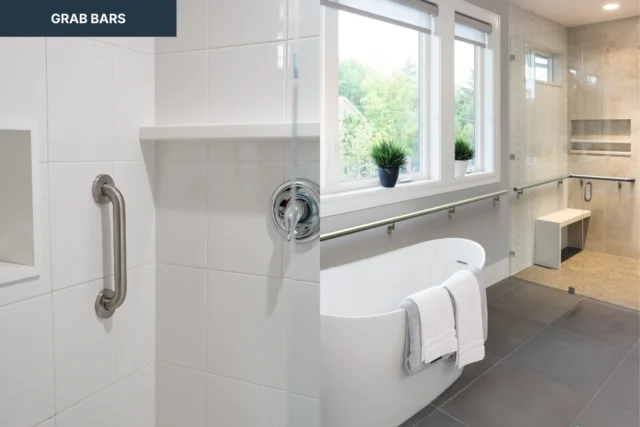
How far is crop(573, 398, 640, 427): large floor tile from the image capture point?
34.2 inches

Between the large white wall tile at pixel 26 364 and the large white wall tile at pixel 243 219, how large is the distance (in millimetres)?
413

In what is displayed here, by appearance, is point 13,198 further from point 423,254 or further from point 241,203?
point 423,254

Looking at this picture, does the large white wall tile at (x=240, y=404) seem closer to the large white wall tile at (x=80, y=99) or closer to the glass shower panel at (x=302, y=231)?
the glass shower panel at (x=302, y=231)

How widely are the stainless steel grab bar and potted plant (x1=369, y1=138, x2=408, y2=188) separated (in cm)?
63

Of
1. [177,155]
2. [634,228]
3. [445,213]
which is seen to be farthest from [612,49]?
[177,155]

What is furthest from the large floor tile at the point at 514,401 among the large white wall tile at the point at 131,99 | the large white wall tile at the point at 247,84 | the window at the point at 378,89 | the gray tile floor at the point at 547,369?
the large white wall tile at the point at 131,99

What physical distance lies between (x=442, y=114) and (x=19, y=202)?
3.09ft

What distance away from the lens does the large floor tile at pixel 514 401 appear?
0.93 meters

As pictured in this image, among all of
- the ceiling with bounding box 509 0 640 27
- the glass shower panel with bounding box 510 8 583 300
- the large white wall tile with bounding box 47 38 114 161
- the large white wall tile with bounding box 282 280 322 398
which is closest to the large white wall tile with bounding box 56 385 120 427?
the large white wall tile with bounding box 282 280 322 398

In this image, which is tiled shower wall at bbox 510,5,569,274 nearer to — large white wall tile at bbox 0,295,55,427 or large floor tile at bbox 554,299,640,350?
large floor tile at bbox 554,299,640,350

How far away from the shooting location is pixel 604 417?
0.89 meters

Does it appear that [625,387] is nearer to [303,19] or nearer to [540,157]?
[540,157]

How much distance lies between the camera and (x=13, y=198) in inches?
45.4

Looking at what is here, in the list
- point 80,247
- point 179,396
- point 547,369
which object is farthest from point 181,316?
point 547,369
